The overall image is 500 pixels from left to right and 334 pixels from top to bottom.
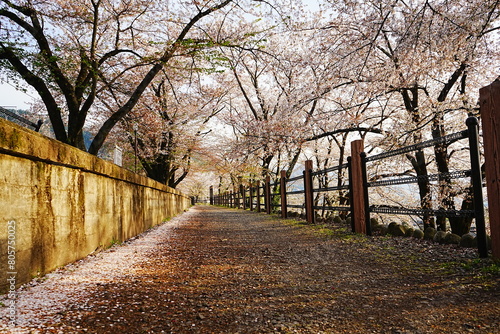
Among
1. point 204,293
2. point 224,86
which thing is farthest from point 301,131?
point 224,86

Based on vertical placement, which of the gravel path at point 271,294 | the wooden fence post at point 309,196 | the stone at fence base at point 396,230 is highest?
the wooden fence post at point 309,196

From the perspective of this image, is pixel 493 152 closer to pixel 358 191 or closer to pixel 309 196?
pixel 358 191

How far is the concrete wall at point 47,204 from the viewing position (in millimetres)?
2045

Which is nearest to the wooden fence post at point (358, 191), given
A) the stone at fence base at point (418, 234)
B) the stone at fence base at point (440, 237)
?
the stone at fence base at point (418, 234)

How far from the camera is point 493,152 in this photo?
269cm

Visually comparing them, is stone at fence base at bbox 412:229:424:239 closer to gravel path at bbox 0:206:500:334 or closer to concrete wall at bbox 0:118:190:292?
gravel path at bbox 0:206:500:334

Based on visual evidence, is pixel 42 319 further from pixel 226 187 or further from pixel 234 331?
pixel 226 187

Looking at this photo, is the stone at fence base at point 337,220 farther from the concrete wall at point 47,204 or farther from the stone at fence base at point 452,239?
the concrete wall at point 47,204

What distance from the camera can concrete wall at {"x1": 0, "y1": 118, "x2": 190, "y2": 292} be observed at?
2.04 metres

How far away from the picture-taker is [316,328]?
1614 mm

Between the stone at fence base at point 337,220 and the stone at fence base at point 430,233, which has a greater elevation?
the stone at fence base at point 430,233

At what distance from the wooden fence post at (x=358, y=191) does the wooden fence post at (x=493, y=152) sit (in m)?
2.39

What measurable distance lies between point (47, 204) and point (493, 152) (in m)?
4.04

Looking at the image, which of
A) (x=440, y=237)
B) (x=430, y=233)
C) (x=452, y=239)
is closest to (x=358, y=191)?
(x=430, y=233)
